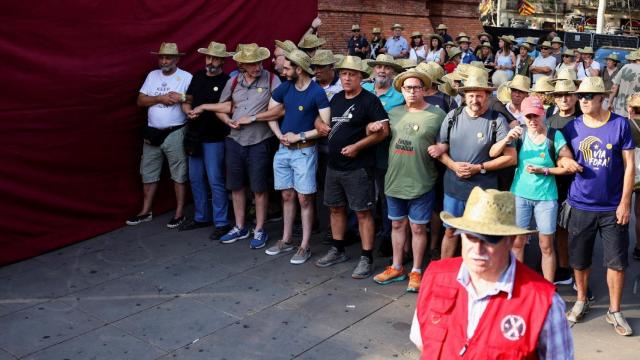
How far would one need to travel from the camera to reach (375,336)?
17.1ft

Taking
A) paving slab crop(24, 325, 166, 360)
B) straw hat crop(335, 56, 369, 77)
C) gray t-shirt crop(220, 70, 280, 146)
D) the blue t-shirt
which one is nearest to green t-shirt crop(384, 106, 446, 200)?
straw hat crop(335, 56, 369, 77)

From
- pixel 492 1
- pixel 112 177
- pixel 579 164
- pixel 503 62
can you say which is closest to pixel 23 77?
pixel 112 177

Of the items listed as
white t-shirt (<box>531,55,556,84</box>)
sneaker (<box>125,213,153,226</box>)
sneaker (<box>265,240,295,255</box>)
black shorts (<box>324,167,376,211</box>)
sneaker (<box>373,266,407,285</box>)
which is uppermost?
white t-shirt (<box>531,55,556,84</box>)

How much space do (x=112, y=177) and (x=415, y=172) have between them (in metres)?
3.83

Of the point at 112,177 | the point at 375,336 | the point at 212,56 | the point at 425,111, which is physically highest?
the point at 212,56

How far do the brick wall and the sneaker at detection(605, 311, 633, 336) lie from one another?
12.7 metres

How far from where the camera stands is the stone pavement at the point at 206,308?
5.00 meters

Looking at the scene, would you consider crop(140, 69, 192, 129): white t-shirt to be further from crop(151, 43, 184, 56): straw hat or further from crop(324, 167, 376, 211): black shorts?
crop(324, 167, 376, 211): black shorts

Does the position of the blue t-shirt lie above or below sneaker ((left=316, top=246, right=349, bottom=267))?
above

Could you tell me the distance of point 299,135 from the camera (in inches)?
265

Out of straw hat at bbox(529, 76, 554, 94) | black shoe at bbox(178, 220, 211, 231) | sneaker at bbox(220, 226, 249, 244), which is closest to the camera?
straw hat at bbox(529, 76, 554, 94)

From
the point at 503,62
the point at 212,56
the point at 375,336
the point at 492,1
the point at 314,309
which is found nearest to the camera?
the point at 375,336

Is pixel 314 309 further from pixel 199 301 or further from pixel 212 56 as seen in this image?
pixel 212 56

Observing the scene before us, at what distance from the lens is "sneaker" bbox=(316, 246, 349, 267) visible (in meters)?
6.69
